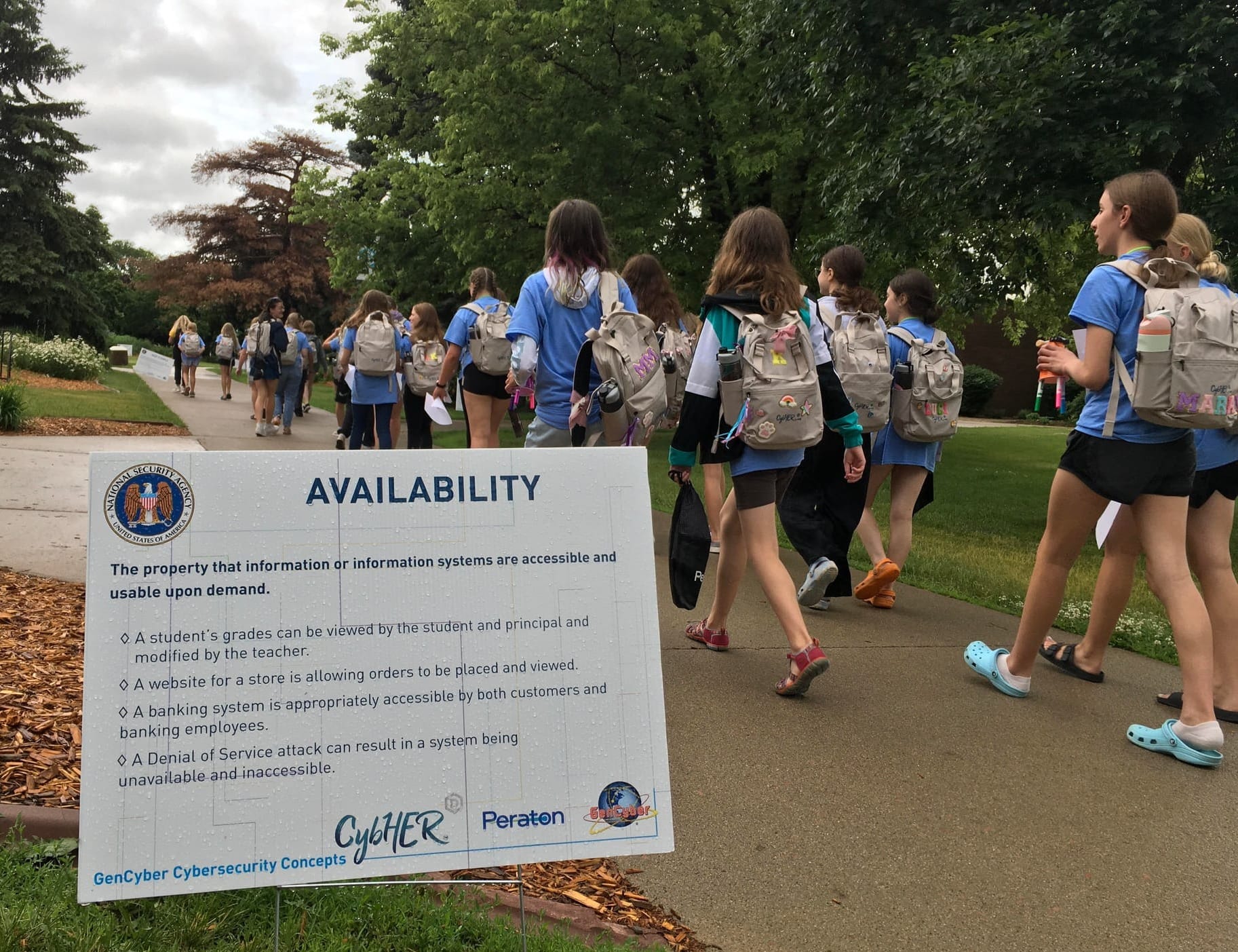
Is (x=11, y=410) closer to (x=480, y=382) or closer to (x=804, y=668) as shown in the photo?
(x=480, y=382)

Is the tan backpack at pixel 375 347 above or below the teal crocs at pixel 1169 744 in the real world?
above

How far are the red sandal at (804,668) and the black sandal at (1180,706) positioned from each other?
171cm

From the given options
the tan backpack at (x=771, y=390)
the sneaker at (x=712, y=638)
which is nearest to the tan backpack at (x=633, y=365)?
the tan backpack at (x=771, y=390)

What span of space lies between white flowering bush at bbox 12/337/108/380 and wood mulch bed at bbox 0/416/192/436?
34.0 ft

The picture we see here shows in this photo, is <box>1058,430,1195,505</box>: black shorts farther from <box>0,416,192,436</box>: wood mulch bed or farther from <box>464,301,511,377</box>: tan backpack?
<box>0,416,192,436</box>: wood mulch bed

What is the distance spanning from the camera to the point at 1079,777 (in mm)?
3822

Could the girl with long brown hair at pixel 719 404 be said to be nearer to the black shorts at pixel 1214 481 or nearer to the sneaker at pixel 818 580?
the sneaker at pixel 818 580

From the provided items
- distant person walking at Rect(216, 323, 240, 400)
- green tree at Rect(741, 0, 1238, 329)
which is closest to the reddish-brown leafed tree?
distant person walking at Rect(216, 323, 240, 400)

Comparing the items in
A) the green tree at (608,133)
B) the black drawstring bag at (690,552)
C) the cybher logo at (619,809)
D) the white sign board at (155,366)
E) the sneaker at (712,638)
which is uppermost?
the green tree at (608,133)

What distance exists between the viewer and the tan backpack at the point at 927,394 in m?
6.12

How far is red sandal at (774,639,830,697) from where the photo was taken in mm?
4281

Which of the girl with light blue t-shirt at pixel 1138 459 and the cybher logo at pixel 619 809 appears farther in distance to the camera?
the girl with light blue t-shirt at pixel 1138 459

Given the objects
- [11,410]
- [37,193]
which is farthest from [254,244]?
[11,410]

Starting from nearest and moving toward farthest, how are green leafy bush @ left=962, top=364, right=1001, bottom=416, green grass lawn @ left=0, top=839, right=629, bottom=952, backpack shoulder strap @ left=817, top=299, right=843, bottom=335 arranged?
green grass lawn @ left=0, top=839, right=629, bottom=952
backpack shoulder strap @ left=817, top=299, right=843, bottom=335
green leafy bush @ left=962, top=364, right=1001, bottom=416
